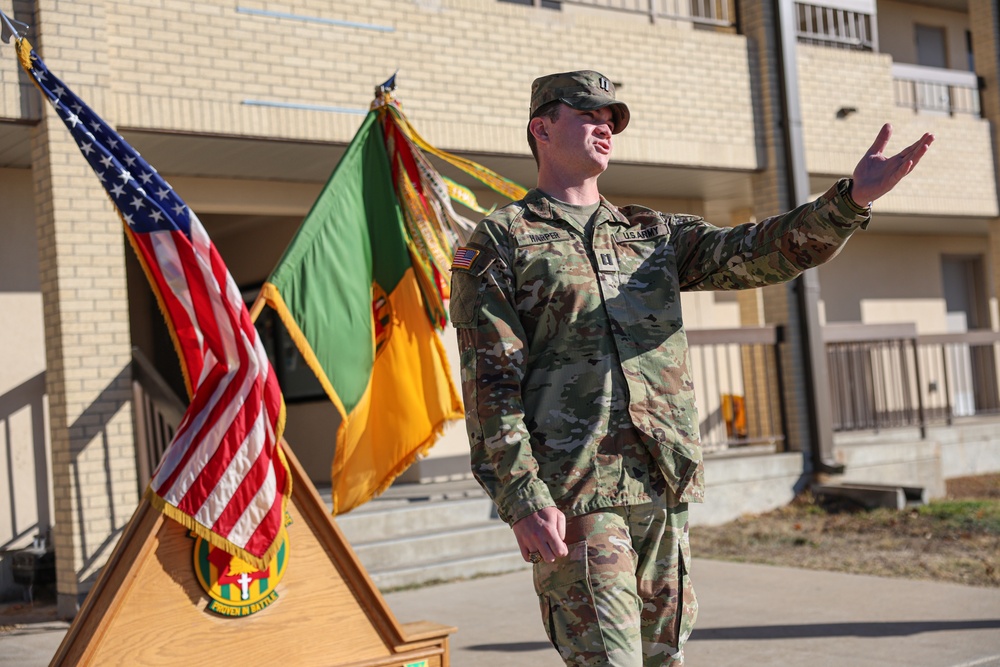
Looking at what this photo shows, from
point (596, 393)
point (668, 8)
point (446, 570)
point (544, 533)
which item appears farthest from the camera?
point (668, 8)

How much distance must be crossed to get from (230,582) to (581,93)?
2.42 m

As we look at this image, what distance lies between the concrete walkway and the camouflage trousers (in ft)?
9.16

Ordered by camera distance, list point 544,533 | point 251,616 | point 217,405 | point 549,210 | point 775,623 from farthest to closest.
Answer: point 775,623 → point 217,405 → point 251,616 → point 549,210 → point 544,533

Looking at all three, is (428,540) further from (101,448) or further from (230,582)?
(230,582)

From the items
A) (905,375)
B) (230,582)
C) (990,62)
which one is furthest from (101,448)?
(990,62)

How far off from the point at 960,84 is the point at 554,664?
1267cm

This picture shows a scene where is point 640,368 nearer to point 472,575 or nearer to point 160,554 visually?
point 160,554

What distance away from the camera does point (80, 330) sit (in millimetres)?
7820

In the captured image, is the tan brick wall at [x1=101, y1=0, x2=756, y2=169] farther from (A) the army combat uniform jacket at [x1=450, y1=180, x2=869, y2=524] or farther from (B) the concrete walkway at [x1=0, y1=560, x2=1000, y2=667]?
(A) the army combat uniform jacket at [x1=450, y1=180, x2=869, y2=524]

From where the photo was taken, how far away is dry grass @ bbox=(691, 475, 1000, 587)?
26.9 ft

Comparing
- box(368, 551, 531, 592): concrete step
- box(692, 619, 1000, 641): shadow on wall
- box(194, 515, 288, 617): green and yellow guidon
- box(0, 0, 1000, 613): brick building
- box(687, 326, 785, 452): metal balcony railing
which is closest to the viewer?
box(194, 515, 288, 617): green and yellow guidon

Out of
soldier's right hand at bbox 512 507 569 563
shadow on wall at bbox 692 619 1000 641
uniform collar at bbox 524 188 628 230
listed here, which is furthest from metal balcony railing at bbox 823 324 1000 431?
soldier's right hand at bbox 512 507 569 563

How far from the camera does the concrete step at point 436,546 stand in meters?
8.39

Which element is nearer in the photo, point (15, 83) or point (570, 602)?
point (570, 602)
